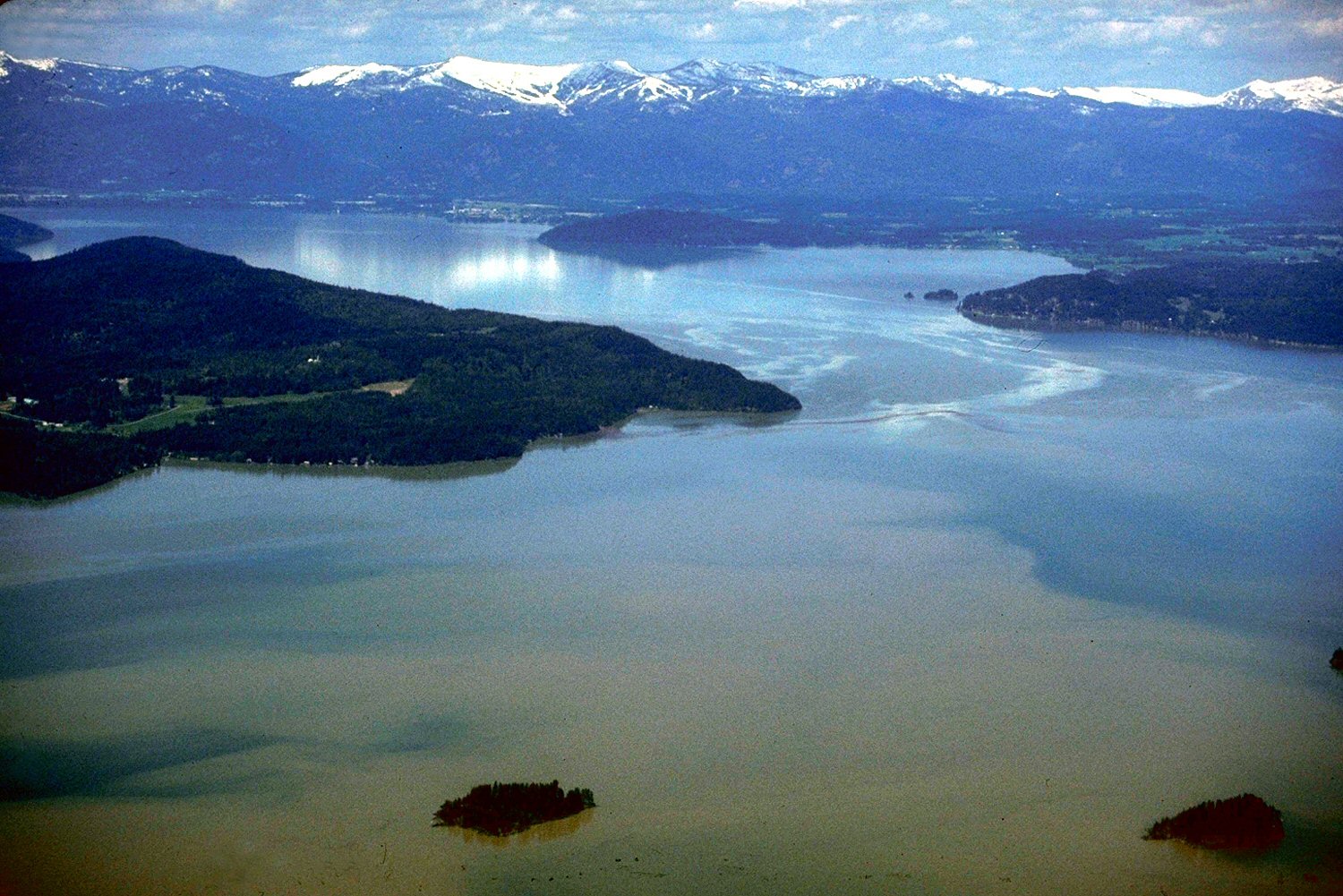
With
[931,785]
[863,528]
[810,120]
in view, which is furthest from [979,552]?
[810,120]

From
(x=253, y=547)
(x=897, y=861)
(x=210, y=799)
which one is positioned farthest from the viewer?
(x=253, y=547)

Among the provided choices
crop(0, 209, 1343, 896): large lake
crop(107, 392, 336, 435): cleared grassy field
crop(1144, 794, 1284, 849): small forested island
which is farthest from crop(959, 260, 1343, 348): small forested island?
crop(1144, 794, 1284, 849): small forested island

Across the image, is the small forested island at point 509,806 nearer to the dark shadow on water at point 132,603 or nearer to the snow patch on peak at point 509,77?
the dark shadow on water at point 132,603

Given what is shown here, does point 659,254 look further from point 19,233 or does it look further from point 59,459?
point 59,459

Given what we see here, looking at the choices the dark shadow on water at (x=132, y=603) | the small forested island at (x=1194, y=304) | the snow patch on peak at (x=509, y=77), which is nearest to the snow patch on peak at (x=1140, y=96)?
the snow patch on peak at (x=509, y=77)

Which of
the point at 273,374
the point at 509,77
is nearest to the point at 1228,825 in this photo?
the point at 273,374

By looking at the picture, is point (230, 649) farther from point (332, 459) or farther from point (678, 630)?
point (332, 459)
